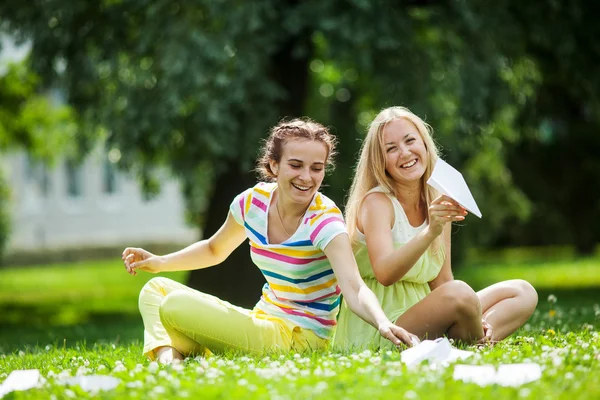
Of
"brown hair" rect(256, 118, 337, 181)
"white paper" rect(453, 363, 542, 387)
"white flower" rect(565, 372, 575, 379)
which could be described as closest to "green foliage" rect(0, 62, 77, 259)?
"brown hair" rect(256, 118, 337, 181)

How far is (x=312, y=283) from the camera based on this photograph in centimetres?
504

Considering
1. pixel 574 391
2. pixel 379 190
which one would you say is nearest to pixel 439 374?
pixel 574 391

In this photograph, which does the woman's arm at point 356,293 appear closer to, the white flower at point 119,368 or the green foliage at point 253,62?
the white flower at point 119,368

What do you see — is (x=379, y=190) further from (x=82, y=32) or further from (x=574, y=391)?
(x=82, y=32)

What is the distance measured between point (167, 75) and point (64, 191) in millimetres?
23716

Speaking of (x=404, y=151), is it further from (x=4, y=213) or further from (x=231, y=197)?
(x=4, y=213)

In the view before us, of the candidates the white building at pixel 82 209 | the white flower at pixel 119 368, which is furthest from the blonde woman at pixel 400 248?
the white building at pixel 82 209

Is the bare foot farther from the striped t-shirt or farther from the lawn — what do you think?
the striped t-shirt

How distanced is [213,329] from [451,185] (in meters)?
1.51

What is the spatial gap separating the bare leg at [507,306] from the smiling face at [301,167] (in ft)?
4.13

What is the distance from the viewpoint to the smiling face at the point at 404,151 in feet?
16.9

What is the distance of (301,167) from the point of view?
4.96 m

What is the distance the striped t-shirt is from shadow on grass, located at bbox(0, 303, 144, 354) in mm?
2561

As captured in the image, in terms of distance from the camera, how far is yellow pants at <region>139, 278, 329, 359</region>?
190 inches
